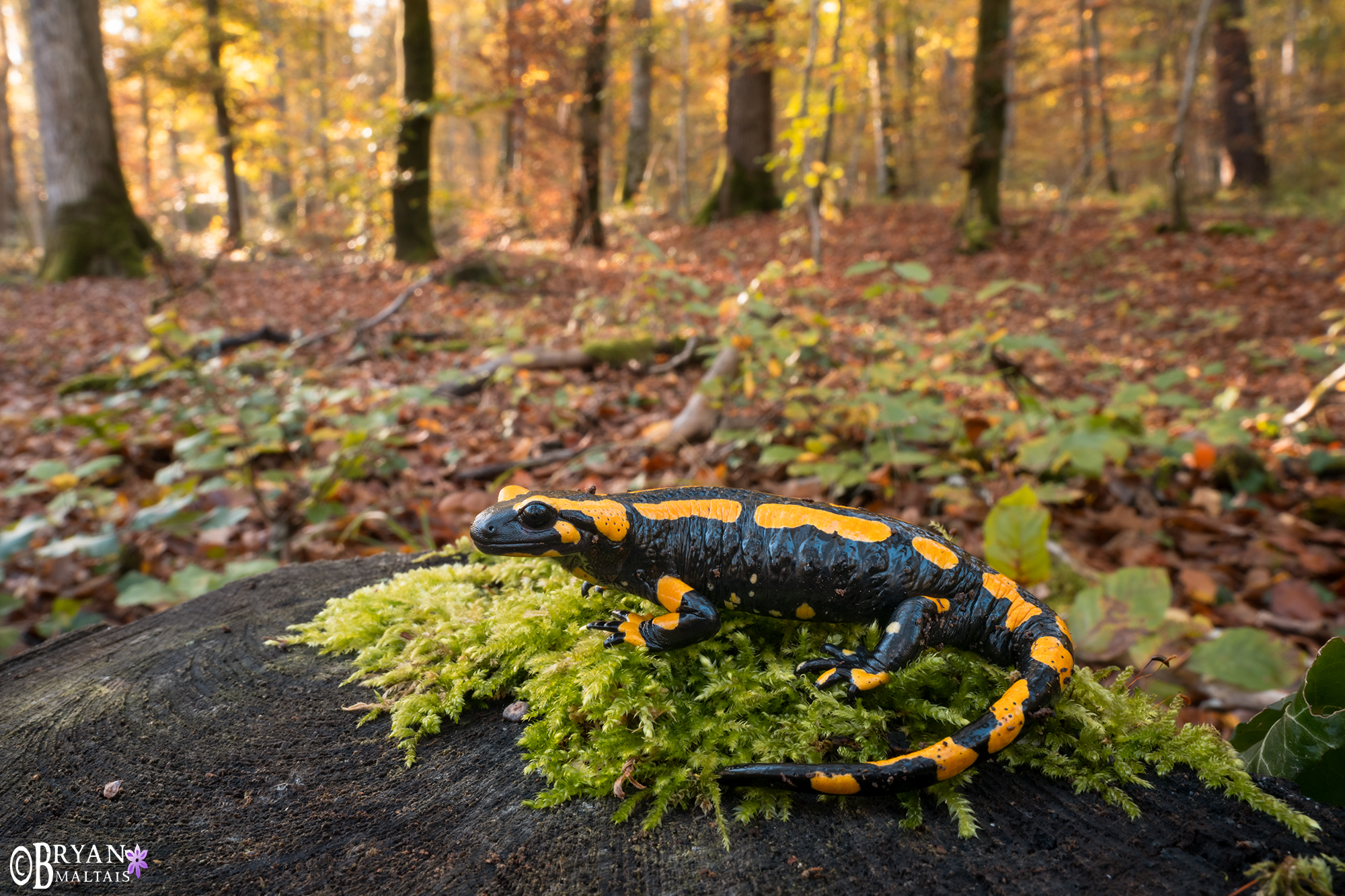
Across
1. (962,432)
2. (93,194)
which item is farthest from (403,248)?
(962,432)

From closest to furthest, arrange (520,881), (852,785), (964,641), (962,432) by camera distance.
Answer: (520,881) < (852,785) < (964,641) < (962,432)

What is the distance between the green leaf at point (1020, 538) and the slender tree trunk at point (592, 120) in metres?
12.4

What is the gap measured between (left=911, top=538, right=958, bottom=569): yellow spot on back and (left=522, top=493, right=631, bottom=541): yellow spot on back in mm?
767

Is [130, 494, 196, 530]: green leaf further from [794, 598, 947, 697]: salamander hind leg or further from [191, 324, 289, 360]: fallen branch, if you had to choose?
[191, 324, 289, 360]: fallen branch

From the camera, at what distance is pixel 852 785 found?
4.25 feet

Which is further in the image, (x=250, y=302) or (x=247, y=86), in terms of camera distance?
(x=247, y=86)

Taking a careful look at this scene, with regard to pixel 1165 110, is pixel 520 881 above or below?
below

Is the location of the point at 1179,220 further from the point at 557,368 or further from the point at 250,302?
the point at 250,302

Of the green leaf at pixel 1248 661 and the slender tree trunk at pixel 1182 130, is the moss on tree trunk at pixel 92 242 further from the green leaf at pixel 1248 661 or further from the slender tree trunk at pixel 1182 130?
the slender tree trunk at pixel 1182 130

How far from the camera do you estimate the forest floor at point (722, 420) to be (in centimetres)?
378

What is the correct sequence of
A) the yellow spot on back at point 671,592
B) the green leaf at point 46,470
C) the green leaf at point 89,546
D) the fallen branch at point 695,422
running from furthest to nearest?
the fallen branch at point 695,422
the green leaf at point 46,470
the green leaf at point 89,546
the yellow spot on back at point 671,592

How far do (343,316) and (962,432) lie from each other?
26.2 feet

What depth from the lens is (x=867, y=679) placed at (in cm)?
156

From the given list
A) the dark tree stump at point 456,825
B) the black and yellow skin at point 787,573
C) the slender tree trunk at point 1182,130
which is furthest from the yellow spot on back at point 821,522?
the slender tree trunk at point 1182,130
